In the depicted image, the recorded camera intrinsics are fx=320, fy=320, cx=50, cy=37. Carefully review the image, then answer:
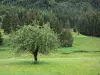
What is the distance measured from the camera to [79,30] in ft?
592

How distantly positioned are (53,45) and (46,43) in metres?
2.04

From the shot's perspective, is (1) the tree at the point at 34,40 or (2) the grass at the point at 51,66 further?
(1) the tree at the point at 34,40

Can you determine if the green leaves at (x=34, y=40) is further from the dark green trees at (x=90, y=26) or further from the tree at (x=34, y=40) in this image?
the dark green trees at (x=90, y=26)

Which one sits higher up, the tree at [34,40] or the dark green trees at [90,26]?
the tree at [34,40]

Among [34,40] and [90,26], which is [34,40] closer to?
[34,40]

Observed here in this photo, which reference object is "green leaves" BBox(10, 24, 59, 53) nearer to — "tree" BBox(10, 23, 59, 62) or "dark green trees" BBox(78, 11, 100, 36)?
"tree" BBox(10, 23, 59, 62)

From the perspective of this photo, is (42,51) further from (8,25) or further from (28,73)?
(8,25)

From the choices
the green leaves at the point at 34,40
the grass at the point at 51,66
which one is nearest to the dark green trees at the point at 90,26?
the grass at the point at 51,66

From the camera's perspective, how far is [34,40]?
60094 mm

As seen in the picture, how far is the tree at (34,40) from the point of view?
59875 mm

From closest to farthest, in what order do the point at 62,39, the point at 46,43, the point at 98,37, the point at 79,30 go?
1. the point at 46,43
2. the point at 62,39
3. the point at 98,37
4. the point at 79,30

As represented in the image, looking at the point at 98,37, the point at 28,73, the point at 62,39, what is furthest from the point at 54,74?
the point at 98,37

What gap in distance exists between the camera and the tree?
196 ft

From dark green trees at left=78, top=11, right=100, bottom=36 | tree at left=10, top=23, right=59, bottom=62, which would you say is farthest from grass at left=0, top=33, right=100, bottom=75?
dark green trees at left=78, top=11, right=100, bottom=36
